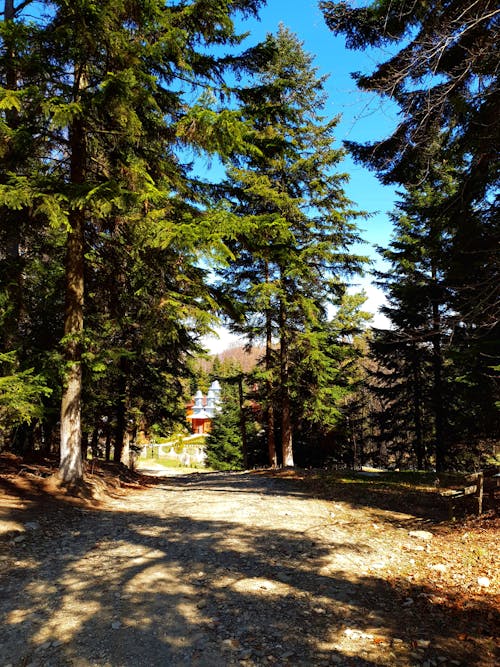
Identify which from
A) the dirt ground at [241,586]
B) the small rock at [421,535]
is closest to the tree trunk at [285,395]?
the dirt ground at [241,586]

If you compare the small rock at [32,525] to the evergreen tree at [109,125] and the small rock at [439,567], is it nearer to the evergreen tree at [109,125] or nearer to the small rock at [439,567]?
the evergreen tree at [109,125]

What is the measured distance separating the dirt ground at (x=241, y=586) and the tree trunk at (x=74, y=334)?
98cm

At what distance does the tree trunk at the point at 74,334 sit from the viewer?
9008 millimetres

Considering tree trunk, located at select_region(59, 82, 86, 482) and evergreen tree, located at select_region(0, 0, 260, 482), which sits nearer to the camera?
evergreen tree, located at select_region(0, 0, 260, 482)

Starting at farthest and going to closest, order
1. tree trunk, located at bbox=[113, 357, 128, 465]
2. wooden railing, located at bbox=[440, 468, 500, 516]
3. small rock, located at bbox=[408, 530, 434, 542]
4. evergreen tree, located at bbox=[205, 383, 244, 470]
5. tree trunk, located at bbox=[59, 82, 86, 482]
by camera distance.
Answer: evergreen tree, located at bbox=[205, 383, 244, 470], tree trunk, located at bbox=[113, 357, 128, 465], tree trunk, located at bbox=[59, 82, 86, 482], wooden railing, located at bbox=[440, 468, 500, 516], small rock, located at bbox=[408, 530, 434, 542]

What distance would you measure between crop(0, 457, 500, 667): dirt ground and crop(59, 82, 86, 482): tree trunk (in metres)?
0.98

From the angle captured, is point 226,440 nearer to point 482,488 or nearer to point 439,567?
point 482,488

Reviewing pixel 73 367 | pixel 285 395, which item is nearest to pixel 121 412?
pixel 285 395

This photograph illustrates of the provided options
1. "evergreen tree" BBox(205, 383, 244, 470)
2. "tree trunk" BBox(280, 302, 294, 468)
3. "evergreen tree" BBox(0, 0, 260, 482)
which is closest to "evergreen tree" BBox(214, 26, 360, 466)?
"tree trunk" BBox(280, 302, 294, 468)

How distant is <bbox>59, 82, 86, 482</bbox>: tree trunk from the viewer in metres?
9.01

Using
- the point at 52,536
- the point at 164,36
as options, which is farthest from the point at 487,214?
the point at 52,536

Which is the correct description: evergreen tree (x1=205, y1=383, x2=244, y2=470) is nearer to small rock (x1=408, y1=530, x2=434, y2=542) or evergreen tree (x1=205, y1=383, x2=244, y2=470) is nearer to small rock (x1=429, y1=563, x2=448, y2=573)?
small rock (x1=408, y1=530, x2=434, y2=542)

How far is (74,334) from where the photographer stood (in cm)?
869

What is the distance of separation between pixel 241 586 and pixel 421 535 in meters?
3.62
